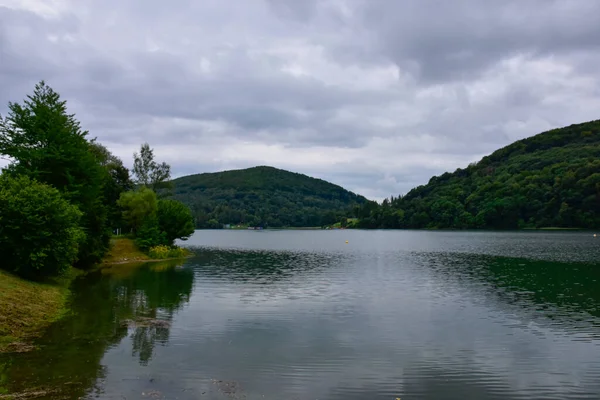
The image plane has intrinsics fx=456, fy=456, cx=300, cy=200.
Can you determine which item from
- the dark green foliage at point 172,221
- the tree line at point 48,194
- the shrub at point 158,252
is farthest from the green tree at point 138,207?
the tree line at point 48,194

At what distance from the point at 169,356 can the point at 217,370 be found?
110 inches

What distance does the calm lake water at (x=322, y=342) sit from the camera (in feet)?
51.4

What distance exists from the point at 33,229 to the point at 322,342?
22.6m

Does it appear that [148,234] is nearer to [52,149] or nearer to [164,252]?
[164,252]

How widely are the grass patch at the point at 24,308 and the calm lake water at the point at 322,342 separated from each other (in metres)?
0.97

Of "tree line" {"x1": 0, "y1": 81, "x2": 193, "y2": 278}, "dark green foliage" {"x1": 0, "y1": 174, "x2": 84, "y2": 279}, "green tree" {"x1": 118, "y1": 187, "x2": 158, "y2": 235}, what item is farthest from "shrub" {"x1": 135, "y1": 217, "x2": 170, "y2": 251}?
"dark green foliage" {"x1": 0, "y1": 174, "x2": 84, "y2": 279}

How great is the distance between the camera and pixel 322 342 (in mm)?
22125

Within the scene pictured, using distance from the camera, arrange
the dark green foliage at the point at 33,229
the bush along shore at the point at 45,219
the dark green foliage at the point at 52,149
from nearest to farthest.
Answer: the bush along shore at the point at 45,219, the dark green foliage at the point at 33,229, the dark green foliage at the point at 52,149

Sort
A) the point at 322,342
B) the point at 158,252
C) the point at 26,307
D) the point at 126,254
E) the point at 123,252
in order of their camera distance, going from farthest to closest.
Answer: the point at 158,252, the point at 123,252, the point at 126,254, the point at 26,307, the point at 322,342

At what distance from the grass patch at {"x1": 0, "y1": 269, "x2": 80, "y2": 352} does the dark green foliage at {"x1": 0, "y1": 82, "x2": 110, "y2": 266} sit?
10625 millimetres

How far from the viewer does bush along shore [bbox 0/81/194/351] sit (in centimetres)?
2584

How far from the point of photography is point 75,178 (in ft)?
147

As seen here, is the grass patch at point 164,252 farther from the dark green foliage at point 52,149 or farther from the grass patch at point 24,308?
the grass patch at point 24,308

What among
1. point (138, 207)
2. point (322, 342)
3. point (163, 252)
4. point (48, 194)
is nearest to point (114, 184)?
point (138, 207)
